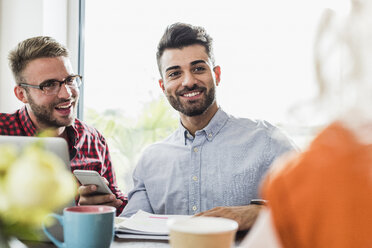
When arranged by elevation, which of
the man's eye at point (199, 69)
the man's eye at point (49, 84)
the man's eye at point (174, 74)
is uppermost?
the man's eye at point (199, 69)

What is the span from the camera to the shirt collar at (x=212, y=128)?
5.84 feet

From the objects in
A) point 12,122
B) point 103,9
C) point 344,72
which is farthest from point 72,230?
point 103,9

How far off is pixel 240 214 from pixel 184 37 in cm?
102

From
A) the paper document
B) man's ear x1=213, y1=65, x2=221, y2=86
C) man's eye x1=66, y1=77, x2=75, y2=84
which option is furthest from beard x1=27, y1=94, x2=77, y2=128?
the paper document

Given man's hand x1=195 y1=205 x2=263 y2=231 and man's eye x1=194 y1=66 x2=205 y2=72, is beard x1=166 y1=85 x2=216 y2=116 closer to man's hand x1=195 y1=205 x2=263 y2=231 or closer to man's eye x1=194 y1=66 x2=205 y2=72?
man's eye x1=194 y1=66 x2=205 y2=72

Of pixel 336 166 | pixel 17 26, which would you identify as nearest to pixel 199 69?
pixel 17 26

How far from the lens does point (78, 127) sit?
2.04 metres

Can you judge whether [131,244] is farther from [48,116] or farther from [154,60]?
[154,60]

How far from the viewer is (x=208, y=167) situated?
5.63 ft

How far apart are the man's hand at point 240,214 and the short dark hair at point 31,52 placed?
1.28 metres

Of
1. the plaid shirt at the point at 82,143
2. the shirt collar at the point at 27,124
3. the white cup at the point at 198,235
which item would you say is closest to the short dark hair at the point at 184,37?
the plaid shirt at the point at 82,143

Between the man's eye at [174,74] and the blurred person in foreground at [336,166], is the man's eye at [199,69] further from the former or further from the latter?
the blurred person in foreground at [336,166]

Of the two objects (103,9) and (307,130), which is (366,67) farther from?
(103,9)

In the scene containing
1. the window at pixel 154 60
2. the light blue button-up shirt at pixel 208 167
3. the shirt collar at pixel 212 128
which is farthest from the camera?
the window at pixel 154 60
